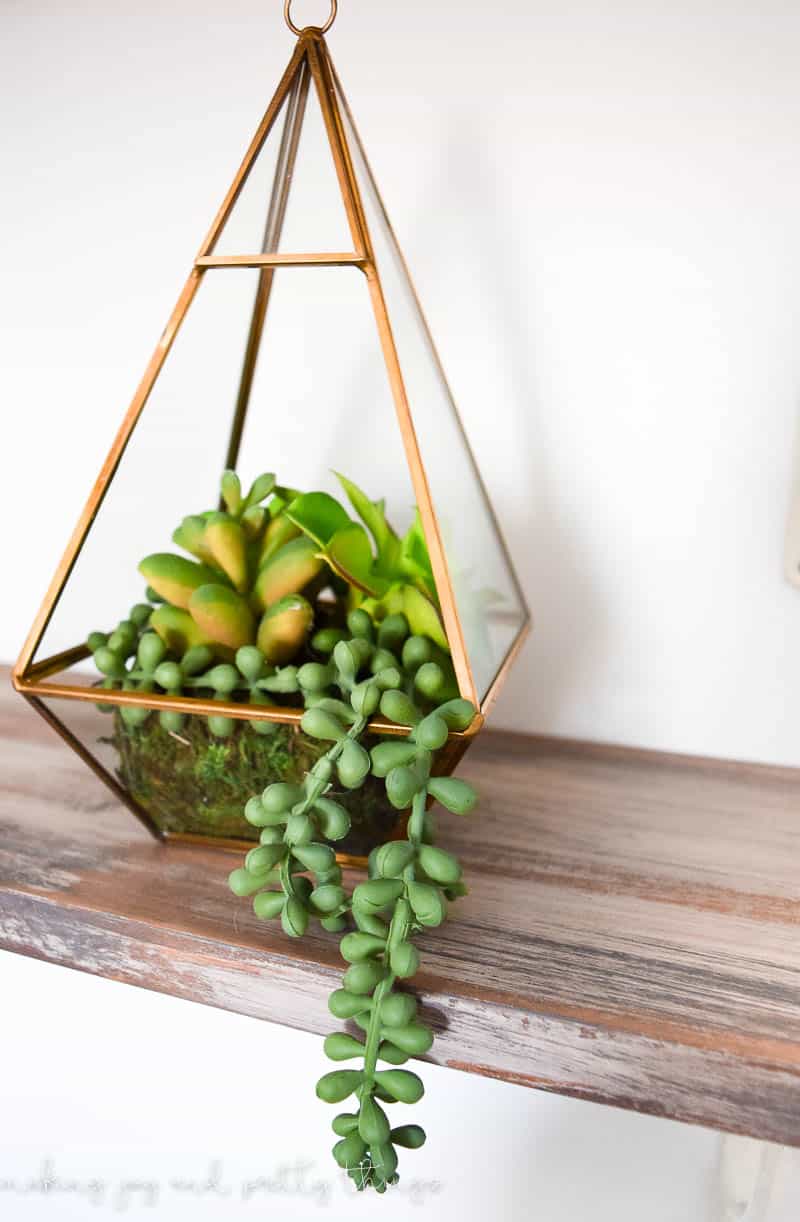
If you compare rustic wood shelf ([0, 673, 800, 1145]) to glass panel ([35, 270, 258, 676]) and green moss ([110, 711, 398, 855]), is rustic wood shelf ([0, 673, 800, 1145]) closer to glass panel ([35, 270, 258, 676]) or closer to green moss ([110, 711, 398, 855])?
green moss ([110, 711, 398, 855])

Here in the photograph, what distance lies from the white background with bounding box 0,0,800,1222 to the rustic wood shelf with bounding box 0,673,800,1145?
10 centimetres

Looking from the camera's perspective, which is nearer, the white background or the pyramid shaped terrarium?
the pyramid shaped terrarium

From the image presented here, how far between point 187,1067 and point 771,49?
75 centimetres

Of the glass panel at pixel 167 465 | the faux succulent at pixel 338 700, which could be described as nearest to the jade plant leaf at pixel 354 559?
the faux succulent at pixel 338 700

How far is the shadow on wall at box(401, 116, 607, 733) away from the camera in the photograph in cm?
73

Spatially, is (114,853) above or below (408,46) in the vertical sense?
below

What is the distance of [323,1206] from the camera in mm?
588

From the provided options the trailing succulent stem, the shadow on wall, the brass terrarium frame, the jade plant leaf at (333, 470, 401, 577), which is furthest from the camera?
the shadow on wall

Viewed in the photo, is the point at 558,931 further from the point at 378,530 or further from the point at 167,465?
the point at 167,465

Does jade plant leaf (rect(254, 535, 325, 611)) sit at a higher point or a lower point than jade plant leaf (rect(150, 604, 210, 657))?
higher

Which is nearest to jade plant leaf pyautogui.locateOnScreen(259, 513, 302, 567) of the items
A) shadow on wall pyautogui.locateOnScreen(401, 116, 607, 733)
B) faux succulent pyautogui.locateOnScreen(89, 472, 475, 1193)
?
faux succulent pyautogui.locateOnScreen(89, 472, 475, 1193)

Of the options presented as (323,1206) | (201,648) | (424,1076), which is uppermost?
(201,648)

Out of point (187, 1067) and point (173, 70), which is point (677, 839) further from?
point (173, 70)


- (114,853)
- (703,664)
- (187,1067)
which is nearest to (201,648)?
(114,853)
